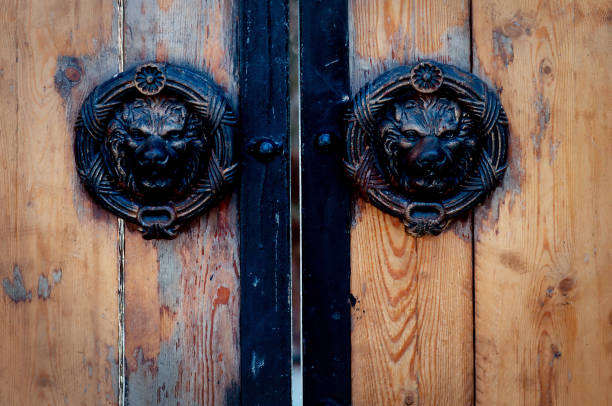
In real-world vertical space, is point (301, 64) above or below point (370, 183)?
above

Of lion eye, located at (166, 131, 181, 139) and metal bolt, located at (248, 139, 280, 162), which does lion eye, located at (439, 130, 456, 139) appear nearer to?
metal bolt, located at (248, 139, 280, 162)

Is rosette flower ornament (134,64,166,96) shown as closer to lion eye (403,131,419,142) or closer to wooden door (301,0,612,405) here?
wooden door (301,0,612,405)

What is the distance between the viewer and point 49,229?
0.88 metres

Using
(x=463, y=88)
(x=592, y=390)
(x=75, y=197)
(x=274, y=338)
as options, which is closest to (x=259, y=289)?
(x=274, y=338)

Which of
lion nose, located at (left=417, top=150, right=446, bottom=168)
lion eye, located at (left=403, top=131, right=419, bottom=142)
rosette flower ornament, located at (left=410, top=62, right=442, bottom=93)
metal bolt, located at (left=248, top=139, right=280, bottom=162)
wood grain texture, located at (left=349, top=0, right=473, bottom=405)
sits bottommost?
wood grain texture, located at (left=349, top=0, right=473, bottom=405)

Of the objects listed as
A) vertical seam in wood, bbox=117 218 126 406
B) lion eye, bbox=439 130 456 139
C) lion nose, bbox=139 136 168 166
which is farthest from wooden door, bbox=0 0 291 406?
lion eye, bbox=439 130 456 139

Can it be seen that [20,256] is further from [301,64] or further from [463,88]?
[463,88]

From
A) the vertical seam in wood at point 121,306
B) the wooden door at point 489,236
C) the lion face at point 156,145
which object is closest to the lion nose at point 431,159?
the wooden door at point 489,236

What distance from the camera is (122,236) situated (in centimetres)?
88

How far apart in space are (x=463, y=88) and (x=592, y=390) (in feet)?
1.66

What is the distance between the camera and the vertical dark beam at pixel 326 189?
0.86m

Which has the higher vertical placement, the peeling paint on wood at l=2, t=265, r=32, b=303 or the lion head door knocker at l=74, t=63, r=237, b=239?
the lion head door knocker at l=74, t=63, r=237, b=239

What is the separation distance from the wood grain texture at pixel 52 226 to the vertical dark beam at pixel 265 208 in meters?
0.21

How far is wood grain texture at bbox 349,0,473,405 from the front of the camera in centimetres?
88
